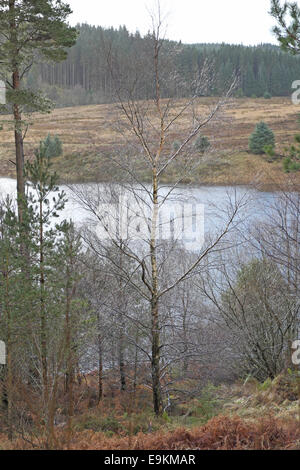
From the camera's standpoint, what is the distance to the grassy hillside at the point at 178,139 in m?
8.58

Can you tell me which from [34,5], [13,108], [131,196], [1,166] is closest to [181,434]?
[131,196]

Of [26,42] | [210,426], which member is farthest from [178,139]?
[210,426]

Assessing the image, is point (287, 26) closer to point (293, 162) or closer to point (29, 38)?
point (293, 162)

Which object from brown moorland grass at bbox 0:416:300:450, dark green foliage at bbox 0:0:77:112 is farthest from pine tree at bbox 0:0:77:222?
brown moorland grass at bbox 0:416:300:450

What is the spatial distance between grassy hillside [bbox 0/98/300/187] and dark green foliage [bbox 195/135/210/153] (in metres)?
0.13

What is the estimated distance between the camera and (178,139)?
8.74m

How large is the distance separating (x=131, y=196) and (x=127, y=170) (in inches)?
52.6

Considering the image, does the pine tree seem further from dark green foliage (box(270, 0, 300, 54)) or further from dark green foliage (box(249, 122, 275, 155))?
dark green foliage (box(249, 122, 275, 155))

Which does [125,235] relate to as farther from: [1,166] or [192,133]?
[1,166]

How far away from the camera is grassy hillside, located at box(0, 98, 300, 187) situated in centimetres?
858

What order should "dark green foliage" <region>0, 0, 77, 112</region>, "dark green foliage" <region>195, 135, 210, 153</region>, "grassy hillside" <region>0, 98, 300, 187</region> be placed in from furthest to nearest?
1. "dark green foliage" <region>0, 0, 77, 112</region>
2. "dark green foliage" <region>195, 135, 210, 153</region>
3. "grassy hillside" <region>0, 98, 300, 187</region>

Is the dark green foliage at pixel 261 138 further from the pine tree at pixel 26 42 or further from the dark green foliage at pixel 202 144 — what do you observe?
the dark green foliage at pixel 202 144

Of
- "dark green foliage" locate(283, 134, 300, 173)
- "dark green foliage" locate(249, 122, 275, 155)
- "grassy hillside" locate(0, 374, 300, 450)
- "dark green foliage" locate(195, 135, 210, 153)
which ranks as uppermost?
"dark green foliage" locate(249, 122, 275, 155)

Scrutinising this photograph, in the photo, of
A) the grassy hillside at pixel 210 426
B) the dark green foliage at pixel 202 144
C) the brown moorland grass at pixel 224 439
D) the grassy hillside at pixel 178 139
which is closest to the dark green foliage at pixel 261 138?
the grassy hillside at pixel 178 139
